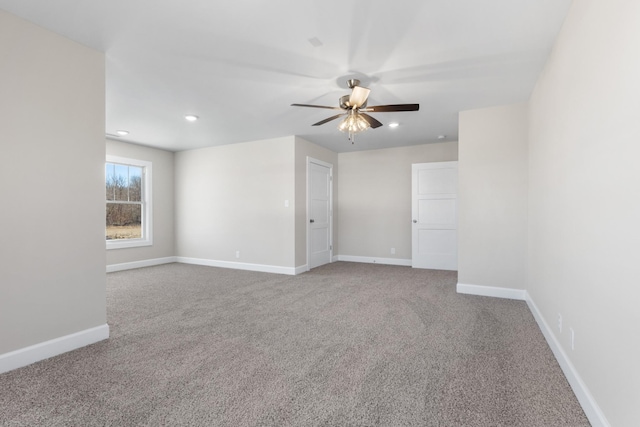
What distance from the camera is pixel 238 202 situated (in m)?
5.82

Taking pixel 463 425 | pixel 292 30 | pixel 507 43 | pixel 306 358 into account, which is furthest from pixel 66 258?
pixel 507 43

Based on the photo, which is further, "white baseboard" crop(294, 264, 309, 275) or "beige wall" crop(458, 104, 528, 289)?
"white baseboard" crop(294, 264, 309, 275)

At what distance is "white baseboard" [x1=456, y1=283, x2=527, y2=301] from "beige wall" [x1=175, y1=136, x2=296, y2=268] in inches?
105

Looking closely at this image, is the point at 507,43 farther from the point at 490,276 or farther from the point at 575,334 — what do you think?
the point at 490,276

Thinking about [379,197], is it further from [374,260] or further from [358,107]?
[358,107]

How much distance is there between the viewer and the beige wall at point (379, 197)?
6059 mm

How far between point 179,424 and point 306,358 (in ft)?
3.05

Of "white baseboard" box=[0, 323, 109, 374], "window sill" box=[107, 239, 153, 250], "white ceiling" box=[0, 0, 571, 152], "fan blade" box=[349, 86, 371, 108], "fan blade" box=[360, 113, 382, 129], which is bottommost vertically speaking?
"white baseboard" box=[0, 323, 109, 374]

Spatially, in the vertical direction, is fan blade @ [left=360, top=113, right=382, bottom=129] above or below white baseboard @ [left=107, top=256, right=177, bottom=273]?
above

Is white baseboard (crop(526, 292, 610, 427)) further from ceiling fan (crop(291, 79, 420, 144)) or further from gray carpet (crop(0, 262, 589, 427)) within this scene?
ceiling fan (crop(291, 79, 420, 144))

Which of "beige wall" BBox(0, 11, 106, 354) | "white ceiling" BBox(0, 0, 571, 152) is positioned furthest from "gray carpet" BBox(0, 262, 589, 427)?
"white ceiling" BBox(0, 0, 571, 152)

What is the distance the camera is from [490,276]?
3803 millimetres

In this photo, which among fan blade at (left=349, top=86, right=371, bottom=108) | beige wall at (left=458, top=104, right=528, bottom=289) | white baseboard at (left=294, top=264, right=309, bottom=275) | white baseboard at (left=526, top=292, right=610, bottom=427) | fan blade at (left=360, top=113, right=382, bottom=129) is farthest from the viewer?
white baseboard at (left=294, top=264, right=309, bottom=275)

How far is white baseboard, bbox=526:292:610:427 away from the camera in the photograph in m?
1.47
